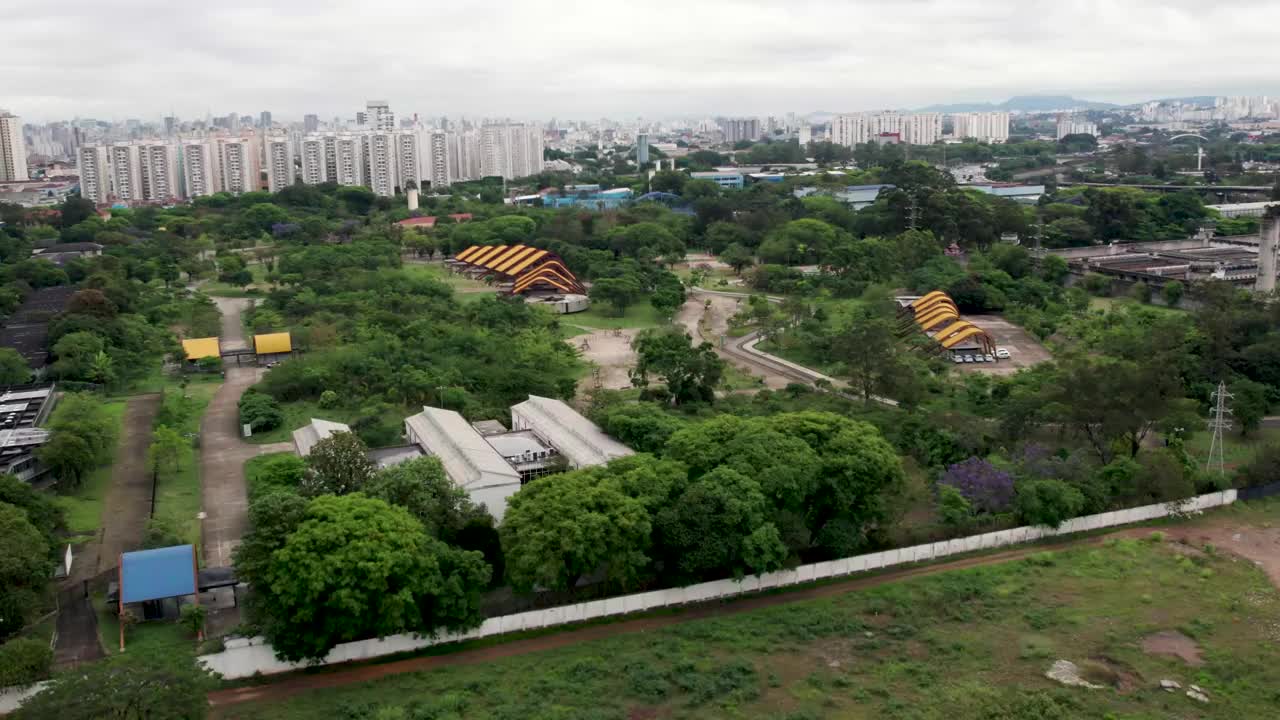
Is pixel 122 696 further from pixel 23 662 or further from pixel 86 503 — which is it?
pixel 86 503

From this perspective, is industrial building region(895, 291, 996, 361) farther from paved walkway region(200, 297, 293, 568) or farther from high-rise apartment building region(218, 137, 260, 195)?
high-rise apartment building region(218, 137, 260, 195)

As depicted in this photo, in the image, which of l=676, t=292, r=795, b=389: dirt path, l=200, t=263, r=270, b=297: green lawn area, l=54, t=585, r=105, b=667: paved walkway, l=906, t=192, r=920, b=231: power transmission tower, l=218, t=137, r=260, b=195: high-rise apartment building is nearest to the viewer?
l=54, t=585, r=105, b=667: paved walkway

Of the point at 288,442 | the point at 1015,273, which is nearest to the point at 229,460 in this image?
the point at 288,442

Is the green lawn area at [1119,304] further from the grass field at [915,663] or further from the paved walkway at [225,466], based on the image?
the paved walkway at [225,466]

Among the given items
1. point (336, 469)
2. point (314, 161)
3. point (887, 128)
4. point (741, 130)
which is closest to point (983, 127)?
point (887, 128)

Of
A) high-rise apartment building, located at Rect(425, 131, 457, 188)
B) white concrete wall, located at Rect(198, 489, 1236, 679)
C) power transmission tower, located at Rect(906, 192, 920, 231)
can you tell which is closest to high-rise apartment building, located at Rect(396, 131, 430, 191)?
high-rise apartment building, located at Rect(425, 131, 457, 188)

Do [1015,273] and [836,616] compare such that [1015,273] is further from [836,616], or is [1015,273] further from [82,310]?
[82,310]

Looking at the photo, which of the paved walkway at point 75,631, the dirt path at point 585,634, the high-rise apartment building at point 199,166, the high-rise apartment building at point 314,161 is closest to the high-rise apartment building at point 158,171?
the high-rise apartment building at point 199,166
